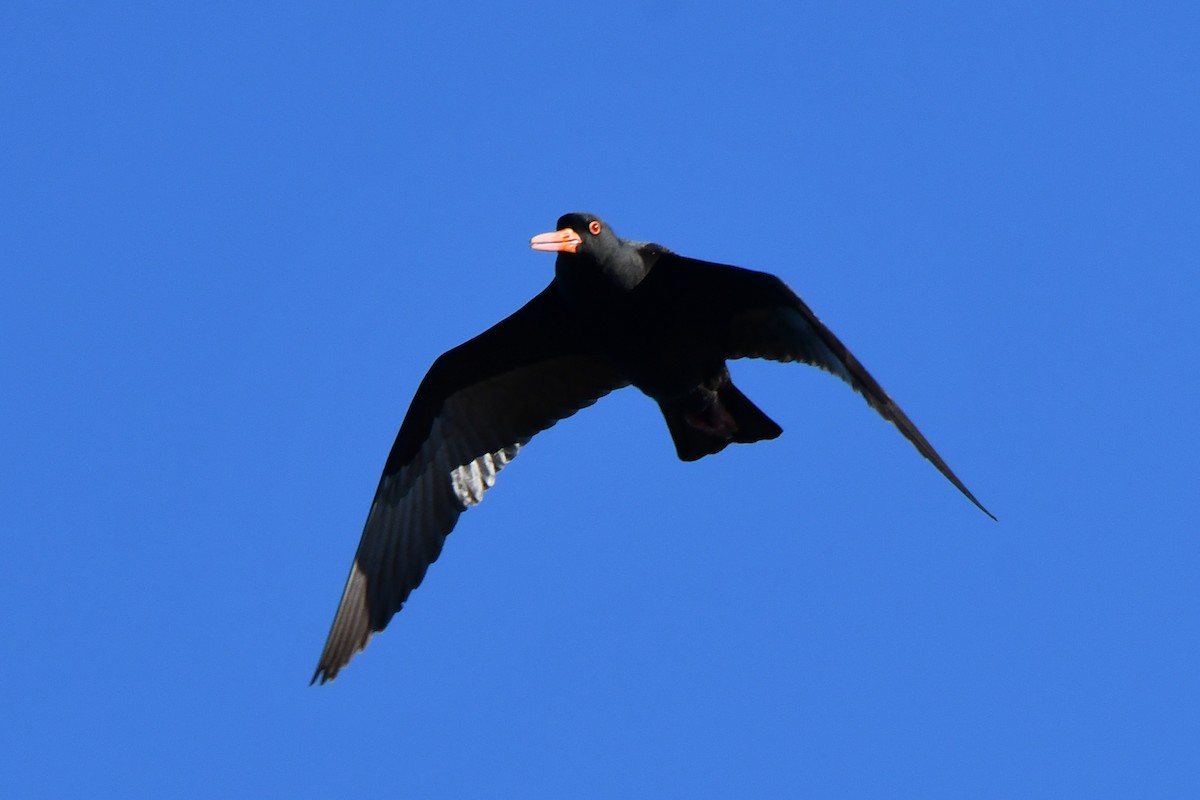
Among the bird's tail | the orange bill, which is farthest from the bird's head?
the bird's tail

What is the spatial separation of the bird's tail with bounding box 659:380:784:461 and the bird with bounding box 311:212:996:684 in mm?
11

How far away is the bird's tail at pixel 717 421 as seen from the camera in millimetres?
12250

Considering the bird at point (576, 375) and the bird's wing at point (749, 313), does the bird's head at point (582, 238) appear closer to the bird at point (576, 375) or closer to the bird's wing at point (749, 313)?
the bird at point (576, 375)

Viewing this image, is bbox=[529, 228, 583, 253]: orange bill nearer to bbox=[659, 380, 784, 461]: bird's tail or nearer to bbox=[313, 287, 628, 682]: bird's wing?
bbox=[313, 287, 628, 682]: bird's wing

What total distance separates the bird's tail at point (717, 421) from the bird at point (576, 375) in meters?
0.01

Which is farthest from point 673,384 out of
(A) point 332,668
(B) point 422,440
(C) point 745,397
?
(A) point 332,668

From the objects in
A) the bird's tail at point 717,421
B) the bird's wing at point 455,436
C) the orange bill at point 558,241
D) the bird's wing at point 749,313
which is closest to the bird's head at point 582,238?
the orange bill at point 558,241

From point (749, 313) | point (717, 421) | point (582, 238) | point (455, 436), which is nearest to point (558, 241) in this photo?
point (582, 238)

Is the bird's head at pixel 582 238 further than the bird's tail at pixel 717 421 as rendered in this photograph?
No

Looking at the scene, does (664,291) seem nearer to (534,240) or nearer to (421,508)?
(534,240)

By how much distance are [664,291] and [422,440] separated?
2.68m

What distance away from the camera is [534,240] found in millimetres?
11344

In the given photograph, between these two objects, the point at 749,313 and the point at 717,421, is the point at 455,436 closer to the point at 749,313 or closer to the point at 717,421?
the point at 717,421

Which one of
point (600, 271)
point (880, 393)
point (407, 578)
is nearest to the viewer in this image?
point (880, 393)
